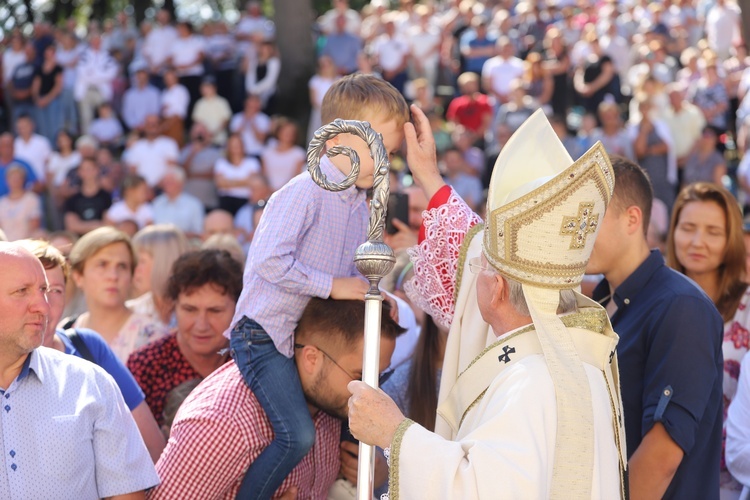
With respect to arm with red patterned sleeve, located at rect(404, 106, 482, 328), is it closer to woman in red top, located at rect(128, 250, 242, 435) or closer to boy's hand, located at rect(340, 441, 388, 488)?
boy's hand, located at rect(340, 441, 388, 488)

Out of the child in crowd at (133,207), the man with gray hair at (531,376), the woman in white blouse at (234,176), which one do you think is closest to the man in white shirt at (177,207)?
the child in crowd at (133,207)

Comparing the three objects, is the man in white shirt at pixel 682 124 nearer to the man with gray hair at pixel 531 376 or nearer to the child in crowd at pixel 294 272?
the child in crowd at pixel 294 272

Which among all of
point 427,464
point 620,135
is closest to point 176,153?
point 620,135

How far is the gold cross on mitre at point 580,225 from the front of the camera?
3473mm

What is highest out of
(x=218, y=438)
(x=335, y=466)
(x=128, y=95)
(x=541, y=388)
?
(x=128, y=95)

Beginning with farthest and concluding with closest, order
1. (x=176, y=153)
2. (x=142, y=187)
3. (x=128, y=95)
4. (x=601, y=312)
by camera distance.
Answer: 1. (x=128, y=95)
2. (x=176, y=153)
3. (x=142, y=187)
4. (x=601, y=312)

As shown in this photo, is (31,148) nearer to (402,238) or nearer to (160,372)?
(402,238)

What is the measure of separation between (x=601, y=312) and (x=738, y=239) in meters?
2.43

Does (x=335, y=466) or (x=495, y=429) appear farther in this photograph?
(x=335, y=466)

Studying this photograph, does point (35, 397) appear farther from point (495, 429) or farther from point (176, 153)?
point (176, 153)

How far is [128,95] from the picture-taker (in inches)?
674

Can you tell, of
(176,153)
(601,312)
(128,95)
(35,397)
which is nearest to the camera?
(601,312)

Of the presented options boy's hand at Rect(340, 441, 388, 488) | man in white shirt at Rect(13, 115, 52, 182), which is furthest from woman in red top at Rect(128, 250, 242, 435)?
man in white shirt at Rect(13, 115, 52, 182)

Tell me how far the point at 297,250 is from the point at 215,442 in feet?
2.56
